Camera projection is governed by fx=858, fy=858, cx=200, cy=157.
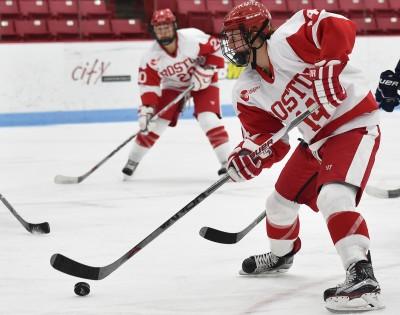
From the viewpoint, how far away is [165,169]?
18.2 feet

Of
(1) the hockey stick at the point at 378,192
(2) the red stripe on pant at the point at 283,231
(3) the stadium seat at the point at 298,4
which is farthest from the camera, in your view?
(3) the stadium seat at the point at 298,4

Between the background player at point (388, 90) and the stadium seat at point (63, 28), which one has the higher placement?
the background player at point (388, 90)

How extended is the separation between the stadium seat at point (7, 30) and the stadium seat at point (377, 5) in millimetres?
4223

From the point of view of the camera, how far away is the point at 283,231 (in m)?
2.69

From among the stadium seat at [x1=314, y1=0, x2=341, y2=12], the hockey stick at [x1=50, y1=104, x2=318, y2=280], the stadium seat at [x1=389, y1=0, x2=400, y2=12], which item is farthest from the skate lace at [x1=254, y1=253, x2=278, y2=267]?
the stadium seat at [x1=389, y1=0, x2=400, y2=12]

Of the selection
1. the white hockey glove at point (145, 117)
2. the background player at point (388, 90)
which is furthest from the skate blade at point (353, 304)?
the white hockey glove at point (145, 117)

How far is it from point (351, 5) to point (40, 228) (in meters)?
7.58

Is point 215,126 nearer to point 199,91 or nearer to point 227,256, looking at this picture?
point 199,91

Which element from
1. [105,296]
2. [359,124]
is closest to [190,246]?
[105,296]

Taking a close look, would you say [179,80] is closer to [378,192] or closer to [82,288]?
[378,192]

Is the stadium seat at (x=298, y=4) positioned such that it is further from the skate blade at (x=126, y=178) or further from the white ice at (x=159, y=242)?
the skate blade at (x=126, y=178)

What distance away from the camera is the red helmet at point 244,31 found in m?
2.46

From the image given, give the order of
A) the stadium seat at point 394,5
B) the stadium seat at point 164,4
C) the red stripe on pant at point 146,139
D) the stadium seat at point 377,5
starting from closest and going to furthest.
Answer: the red stripe on pant at point 146,139
the stadium seat at point 164,4
the stadium seat at point 377,5
the stadium seat at point 394,5

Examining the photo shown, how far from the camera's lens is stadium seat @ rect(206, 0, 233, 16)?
10.3m
